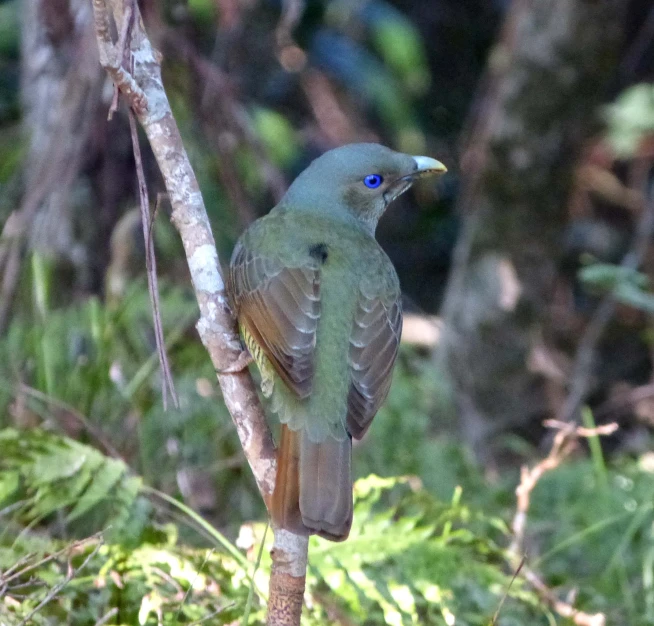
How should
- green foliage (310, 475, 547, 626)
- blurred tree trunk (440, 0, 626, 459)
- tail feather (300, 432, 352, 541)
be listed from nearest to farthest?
1. tail feather (300, 432, 352, 541)
2. green foliage (310, 475, 547, 626)
3. blurred tree trunk (440, 0, 626, 459)

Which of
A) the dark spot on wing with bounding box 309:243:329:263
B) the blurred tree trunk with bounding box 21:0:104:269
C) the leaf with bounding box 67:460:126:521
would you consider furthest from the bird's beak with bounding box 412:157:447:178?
the leaf with bounding box 67:460:126:521

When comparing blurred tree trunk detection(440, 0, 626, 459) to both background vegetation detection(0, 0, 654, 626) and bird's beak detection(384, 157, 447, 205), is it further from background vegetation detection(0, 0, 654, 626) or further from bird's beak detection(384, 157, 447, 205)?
bird's beak detection(384, 157, 447, 205)

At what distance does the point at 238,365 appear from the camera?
9.64 feet

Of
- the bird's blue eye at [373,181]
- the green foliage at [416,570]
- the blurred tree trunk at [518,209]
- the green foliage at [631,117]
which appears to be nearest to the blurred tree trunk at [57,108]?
the bird's blue eye at [373,181]

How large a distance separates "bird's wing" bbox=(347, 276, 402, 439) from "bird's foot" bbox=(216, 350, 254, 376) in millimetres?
340

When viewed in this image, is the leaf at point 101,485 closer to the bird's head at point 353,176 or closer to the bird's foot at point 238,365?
the bird's foot at point 238,365

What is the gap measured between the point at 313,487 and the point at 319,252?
39.1 inches

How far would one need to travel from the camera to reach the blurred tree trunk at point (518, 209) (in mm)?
7098

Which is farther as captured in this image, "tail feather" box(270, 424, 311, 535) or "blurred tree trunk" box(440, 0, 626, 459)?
"blurred tree trunk" box(440, 0, 626, 459)

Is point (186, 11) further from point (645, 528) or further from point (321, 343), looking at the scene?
point (645, 528)

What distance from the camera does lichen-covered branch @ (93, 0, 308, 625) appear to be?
2.70 m

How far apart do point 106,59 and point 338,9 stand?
4.28m

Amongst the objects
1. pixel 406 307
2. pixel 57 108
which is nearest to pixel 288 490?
pixel 57 108

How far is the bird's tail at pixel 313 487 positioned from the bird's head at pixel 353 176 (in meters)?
1.19
